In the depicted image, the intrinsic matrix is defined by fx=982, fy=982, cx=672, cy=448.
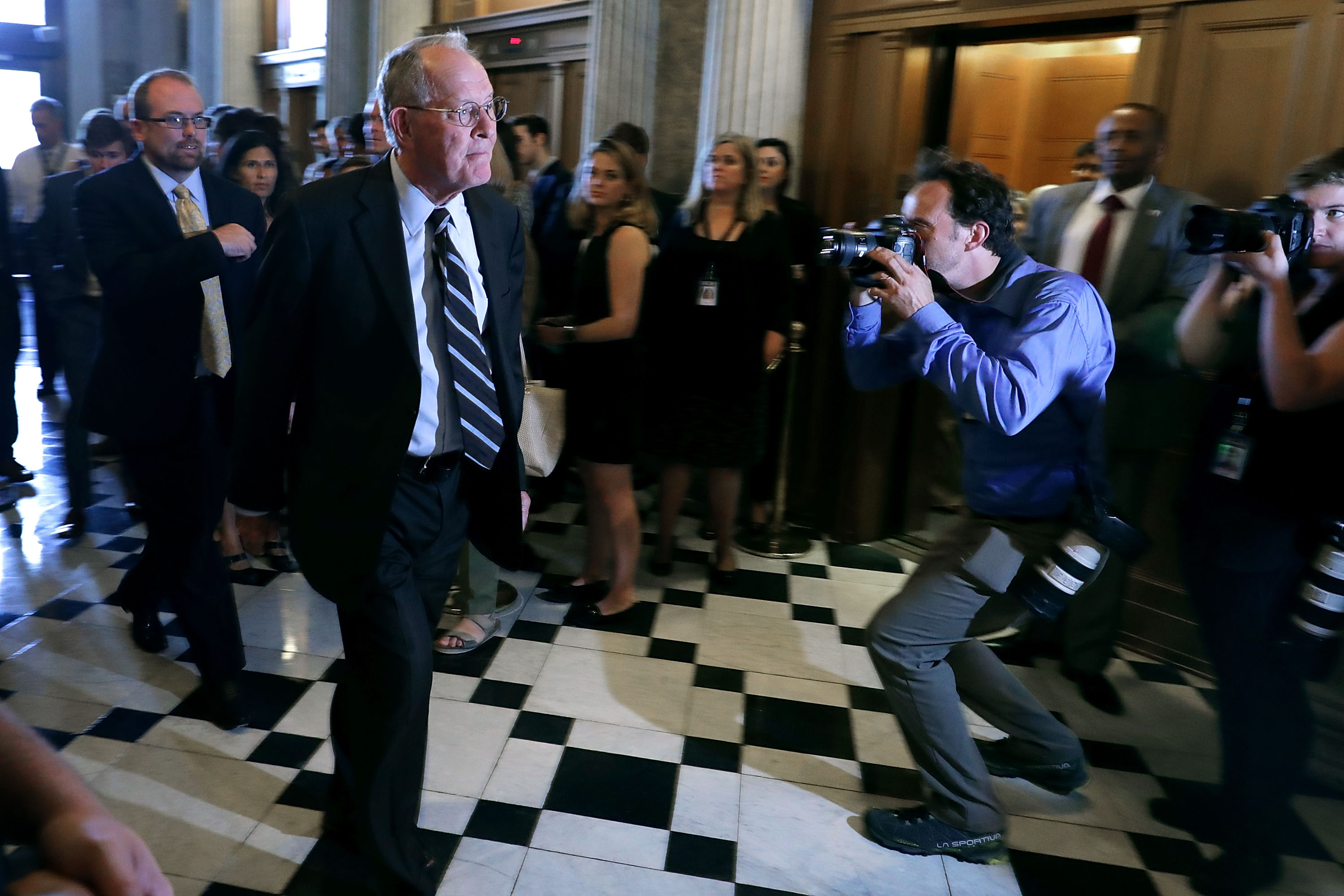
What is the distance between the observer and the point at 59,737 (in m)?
2.46

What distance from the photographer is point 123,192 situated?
7.90 feet

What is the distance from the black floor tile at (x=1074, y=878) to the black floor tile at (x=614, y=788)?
80 cm

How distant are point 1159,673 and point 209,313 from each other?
3.12 meters

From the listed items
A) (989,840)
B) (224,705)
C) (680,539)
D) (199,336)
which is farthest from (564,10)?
(989,840)

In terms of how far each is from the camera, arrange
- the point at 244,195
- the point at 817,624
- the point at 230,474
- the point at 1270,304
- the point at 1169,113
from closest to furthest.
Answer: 1. the point at 230,474
2. the point at 1270,304
3. the point at 244,195
4. the point at 1169,113
5. the point at 817,624

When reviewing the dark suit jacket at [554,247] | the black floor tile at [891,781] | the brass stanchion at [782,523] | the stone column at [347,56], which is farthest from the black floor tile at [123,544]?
the stone column at [347,56]

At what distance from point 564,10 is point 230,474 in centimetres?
536

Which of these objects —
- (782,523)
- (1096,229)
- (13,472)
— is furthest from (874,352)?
(13,472)

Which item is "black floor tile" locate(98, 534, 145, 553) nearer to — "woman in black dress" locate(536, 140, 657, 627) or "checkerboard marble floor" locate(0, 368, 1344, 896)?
"checkerboard marble floor" locate(0, 368, 1344, 896)

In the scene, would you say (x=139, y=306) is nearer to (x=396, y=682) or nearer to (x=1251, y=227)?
(x=396, y=682)

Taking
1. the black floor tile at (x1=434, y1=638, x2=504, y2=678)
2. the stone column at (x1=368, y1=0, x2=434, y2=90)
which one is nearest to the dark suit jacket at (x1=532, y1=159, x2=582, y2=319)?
the black floor tile at (x1=434, y1=638, x2=504, y2=678)

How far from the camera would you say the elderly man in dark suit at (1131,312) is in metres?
3.00

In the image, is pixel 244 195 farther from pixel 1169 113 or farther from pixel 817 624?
pixel 1169 113

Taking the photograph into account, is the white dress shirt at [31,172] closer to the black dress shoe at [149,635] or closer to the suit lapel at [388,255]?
the black dress shoe at [149,635]
